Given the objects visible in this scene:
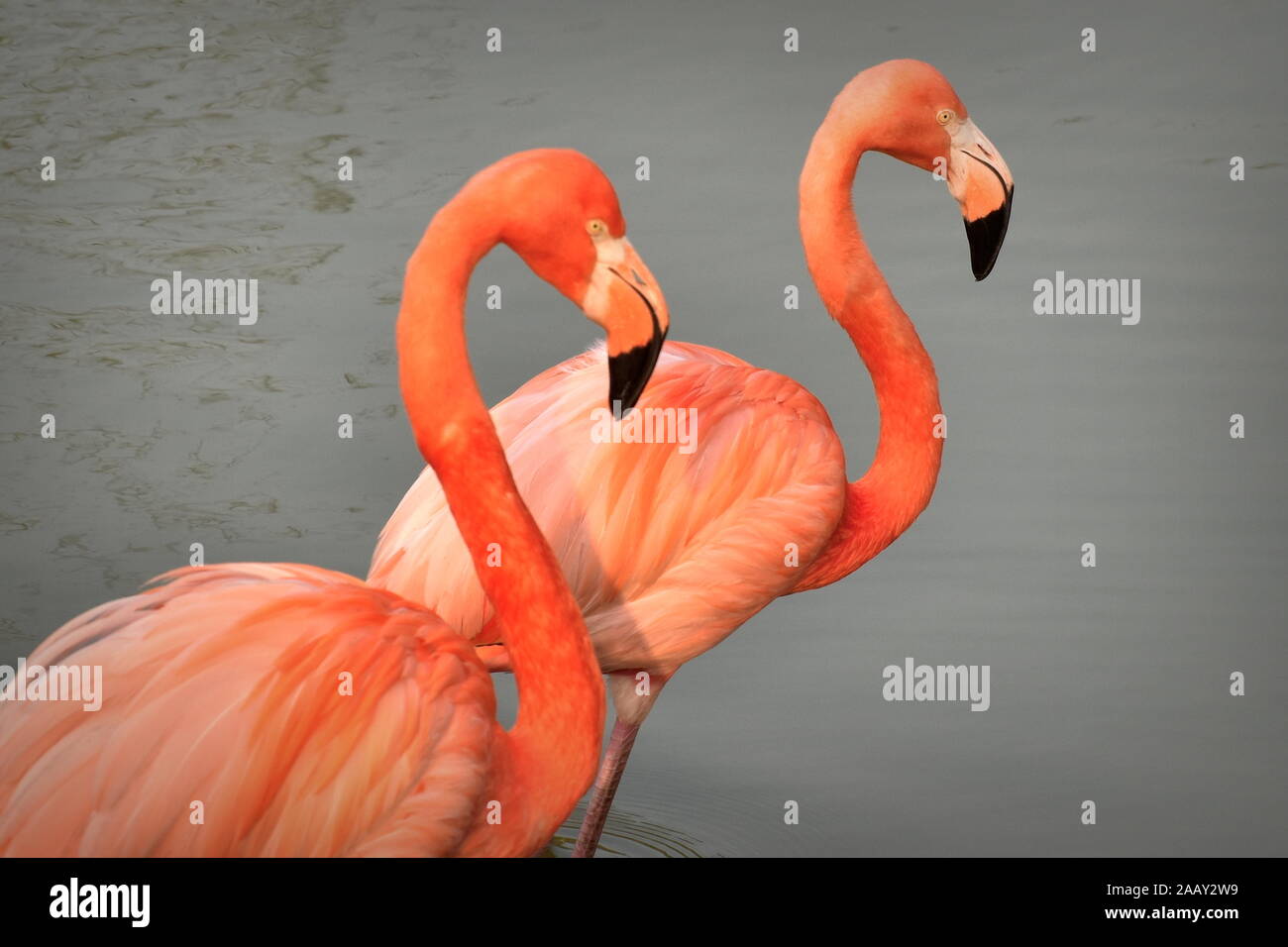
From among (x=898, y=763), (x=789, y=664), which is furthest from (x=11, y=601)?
(x=898, y=763)

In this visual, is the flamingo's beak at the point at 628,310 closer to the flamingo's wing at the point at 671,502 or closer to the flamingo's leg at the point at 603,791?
the flamingo's wing at the point at 671,502

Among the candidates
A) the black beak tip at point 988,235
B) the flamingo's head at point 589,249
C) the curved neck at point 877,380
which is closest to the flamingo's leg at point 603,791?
the curved neck at point 877,380

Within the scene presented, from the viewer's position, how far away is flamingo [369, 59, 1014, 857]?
12.5 feet

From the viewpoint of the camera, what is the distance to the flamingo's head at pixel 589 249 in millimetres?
2979

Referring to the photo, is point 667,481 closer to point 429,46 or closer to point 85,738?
point 85,738

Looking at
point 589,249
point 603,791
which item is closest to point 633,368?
point 589,249

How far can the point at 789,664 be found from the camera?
16.4ft

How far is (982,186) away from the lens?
4246 mm

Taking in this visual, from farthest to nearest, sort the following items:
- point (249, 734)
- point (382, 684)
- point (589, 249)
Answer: point (589, 249), point (382, 684), point (249, 734)

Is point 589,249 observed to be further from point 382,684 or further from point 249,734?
point 249,734

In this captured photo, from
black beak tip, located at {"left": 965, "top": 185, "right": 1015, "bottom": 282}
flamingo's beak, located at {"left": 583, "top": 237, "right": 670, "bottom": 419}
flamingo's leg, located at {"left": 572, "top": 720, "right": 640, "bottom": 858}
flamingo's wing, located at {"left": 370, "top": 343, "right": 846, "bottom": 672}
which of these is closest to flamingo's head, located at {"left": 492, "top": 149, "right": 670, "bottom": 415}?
flamingo's beak, located at {"left": 583, "top": 237, "right": 670, "bottom": 419}

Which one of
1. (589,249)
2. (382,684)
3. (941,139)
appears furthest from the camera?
(941,139)

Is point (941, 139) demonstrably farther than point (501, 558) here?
Yes

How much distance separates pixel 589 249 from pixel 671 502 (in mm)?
980
